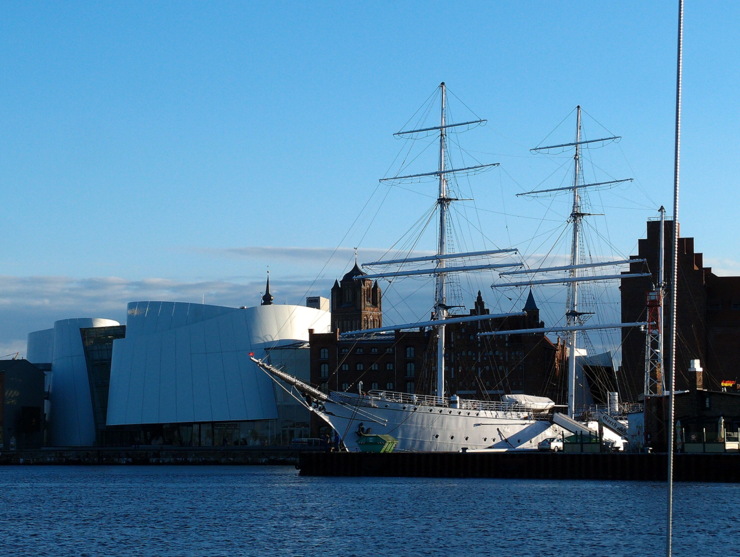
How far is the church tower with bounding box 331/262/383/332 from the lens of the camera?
18362 centimetres

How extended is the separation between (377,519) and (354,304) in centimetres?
13759

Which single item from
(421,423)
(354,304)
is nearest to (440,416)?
(421,423)

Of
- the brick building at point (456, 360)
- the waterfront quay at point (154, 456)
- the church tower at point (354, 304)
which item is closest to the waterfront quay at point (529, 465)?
the brick building at point (456, 360)

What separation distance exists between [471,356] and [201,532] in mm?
75763

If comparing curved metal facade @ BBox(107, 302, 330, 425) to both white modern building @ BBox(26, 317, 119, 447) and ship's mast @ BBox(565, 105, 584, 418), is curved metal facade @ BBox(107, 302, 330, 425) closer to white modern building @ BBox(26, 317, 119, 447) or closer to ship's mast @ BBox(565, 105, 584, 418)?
white modern building @ BBox(26, 317, 119, 447)

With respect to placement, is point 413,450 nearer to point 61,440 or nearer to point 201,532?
point 201,532

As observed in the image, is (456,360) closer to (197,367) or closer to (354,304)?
(197,367)

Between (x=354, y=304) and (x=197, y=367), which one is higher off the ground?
(x=354, y=304)

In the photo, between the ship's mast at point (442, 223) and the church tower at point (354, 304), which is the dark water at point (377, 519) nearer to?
the ship's mast at point (442, 223)

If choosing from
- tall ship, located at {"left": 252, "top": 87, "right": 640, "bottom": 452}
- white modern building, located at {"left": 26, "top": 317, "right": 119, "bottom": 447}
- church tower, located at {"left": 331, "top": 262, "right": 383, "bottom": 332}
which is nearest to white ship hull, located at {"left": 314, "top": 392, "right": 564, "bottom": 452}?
tall ship, located at {"left": 252, "top": 87, "right": 640, "bottom": 452}

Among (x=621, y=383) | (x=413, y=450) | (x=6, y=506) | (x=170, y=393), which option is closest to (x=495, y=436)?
(x=413, y=450)

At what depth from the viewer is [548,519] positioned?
46312 mm

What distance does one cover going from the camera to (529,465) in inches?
2709

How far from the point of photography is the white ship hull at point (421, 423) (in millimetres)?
80062
